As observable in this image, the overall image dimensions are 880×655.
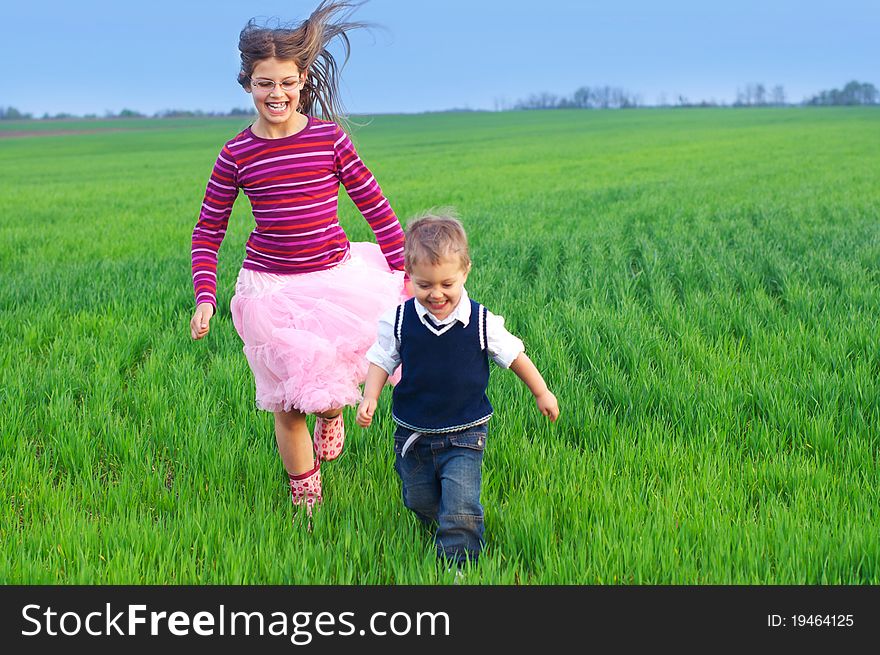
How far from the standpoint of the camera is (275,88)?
9.58ft

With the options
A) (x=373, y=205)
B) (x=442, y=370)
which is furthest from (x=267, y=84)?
(x=442, y=370)

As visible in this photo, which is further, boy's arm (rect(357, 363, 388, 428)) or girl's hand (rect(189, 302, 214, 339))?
girl's hand (rect(189, 302, 214, 339))

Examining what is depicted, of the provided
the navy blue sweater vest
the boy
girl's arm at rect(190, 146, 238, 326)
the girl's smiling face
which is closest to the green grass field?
the boy

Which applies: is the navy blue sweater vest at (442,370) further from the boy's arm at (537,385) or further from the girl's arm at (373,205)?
the girl's arm at (373,205)

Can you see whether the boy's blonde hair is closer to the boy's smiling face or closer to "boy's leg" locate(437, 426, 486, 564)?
the boy's smiling face

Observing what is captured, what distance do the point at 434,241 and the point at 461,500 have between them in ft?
2.77

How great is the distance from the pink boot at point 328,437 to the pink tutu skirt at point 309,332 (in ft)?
1.08

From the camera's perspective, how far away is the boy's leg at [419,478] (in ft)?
8.93

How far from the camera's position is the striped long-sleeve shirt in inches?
118

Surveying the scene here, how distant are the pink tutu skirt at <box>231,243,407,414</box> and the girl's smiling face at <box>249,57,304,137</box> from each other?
24.0 inches

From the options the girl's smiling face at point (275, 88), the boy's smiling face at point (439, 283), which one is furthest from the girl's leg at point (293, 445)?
the girl's smiling face at point (275, 88)

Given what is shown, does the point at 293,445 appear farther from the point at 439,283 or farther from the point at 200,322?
the point at 439,283

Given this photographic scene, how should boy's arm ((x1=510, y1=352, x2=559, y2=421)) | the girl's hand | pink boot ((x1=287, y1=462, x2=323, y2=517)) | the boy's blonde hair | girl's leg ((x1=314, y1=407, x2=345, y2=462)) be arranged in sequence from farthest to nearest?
girl's leg ((x1=314, y1=407, x2=345, y2=462)) < pink boot ((x1=287, y1=462, x2=323, y2=517)) < the girl's hand < boy's arm ((x1=510, y1=352, x2=559, y2=421)) < the boy's blonde hair

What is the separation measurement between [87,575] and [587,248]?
692cm
